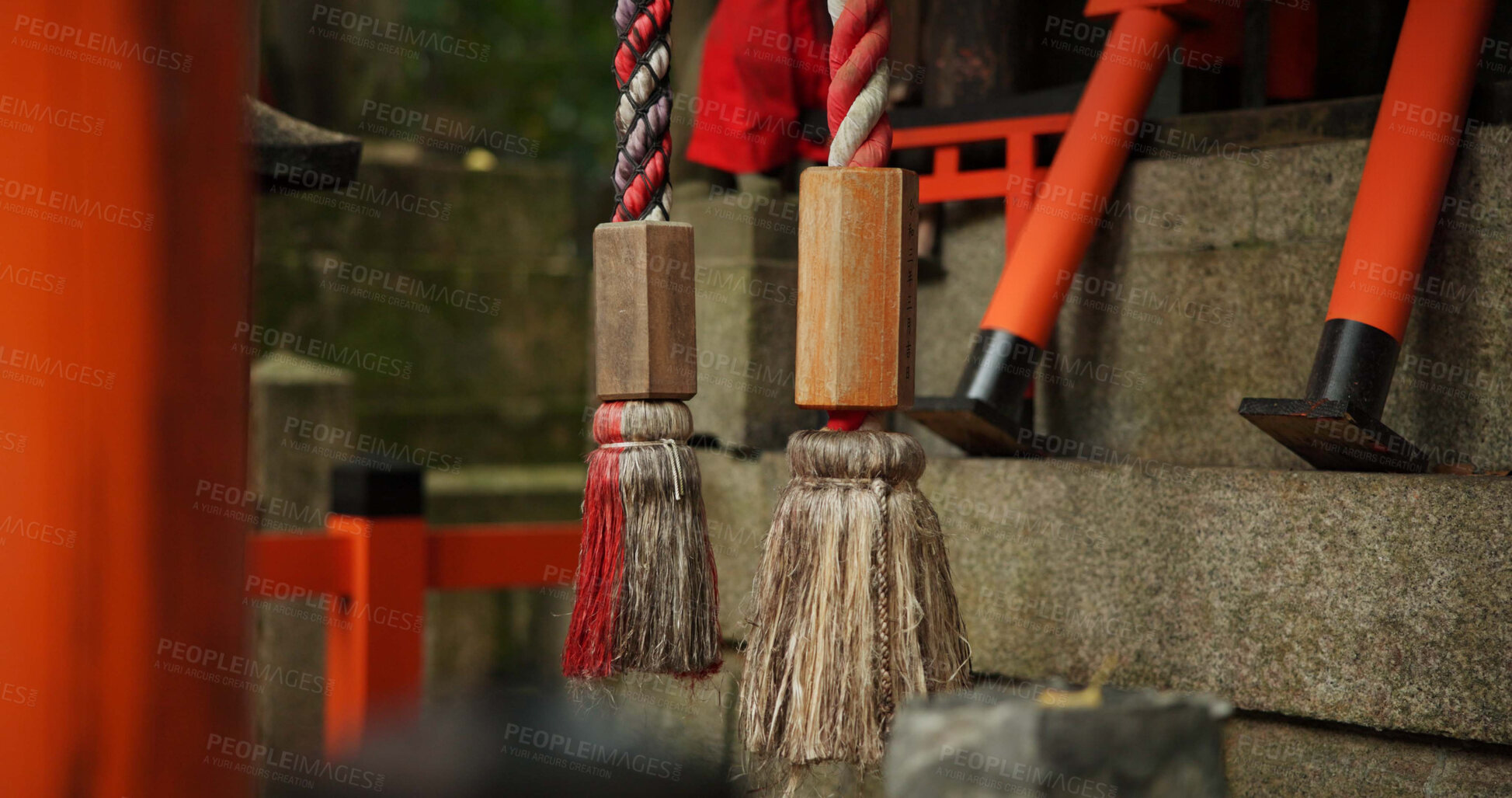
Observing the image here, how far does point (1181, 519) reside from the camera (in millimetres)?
2332

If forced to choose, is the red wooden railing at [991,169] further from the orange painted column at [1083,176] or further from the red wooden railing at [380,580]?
the red wooden railing at [380,580]

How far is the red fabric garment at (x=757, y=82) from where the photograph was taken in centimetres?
324

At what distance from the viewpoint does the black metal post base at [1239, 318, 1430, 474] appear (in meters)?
2.06

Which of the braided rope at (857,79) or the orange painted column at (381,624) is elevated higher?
the braided rope at (857,79)

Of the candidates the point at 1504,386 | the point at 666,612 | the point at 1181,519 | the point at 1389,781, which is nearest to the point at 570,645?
the point at 666,612

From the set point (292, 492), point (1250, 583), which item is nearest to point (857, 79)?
point (1250, 583)

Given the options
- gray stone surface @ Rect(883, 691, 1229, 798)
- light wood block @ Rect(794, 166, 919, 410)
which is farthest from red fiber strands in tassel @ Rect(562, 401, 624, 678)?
gray stone surface @ Rect(883, 691, 1229, 798)

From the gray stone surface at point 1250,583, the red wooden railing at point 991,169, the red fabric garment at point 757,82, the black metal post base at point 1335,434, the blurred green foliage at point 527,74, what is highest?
the blurred green foliage at point 527,74

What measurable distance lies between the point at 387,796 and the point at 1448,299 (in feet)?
7.74

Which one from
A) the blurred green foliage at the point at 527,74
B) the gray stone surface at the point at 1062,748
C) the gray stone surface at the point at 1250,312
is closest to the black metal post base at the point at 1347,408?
the gray stone surface at the point at 1250,312

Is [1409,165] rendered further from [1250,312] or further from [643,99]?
[643,99]

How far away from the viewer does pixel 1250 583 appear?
2240mm

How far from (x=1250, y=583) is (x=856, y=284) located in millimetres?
1113

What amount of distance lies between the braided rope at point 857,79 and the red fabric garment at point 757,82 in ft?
5.52
